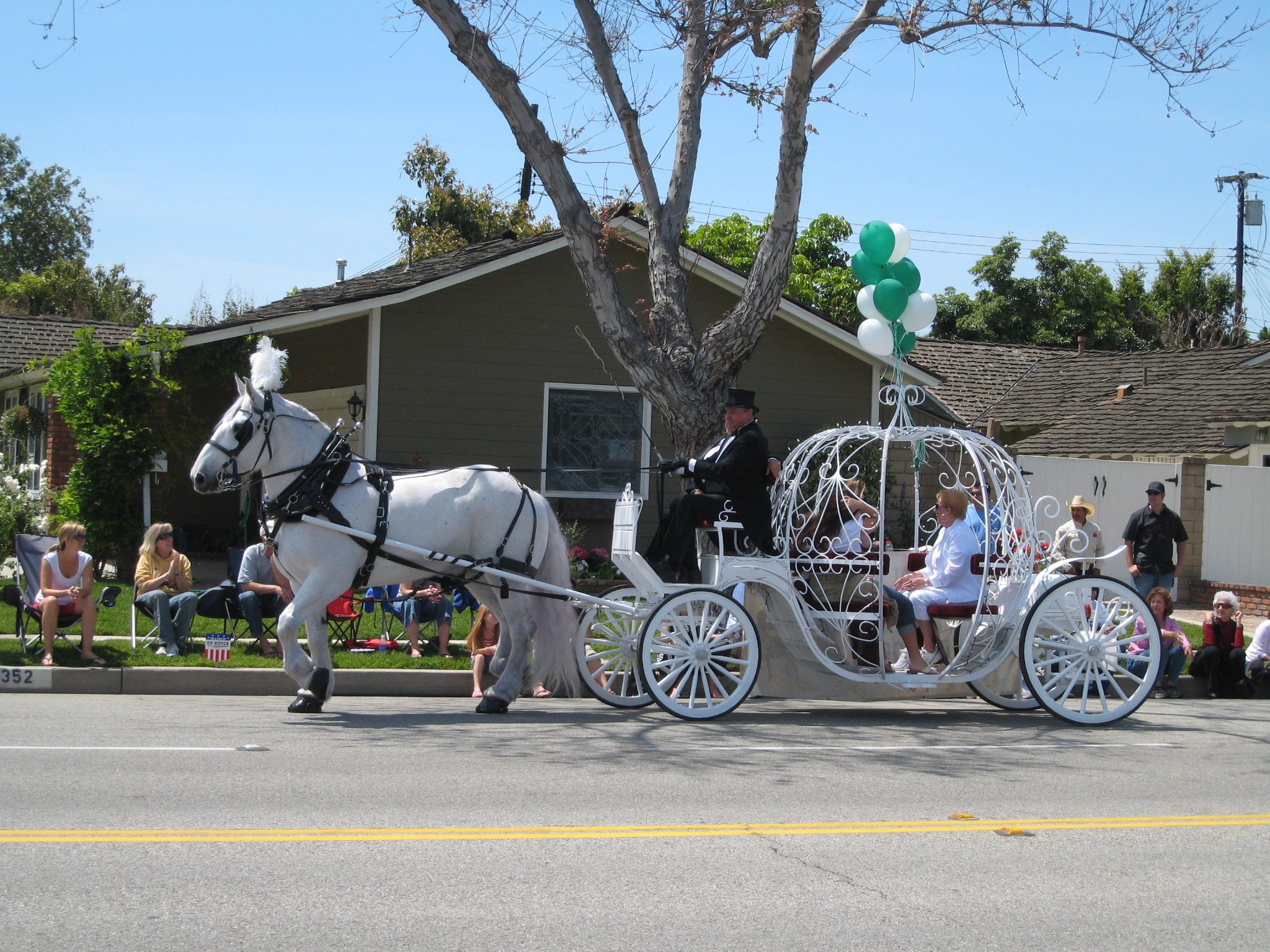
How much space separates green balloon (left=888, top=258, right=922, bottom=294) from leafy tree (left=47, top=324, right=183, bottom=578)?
31.3 feet

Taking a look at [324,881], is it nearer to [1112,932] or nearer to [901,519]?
[1112,932]

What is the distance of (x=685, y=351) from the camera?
1158 cm

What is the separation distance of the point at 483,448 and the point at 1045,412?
1330 centimetres

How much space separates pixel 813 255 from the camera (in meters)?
32.5

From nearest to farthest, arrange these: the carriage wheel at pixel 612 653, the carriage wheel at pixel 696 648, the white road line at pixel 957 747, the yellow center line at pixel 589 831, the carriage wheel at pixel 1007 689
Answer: the yellow center line at pixel 589 831 → the white road line at pixel 957 747 → the carriage wheel at pixel 696 648 → the carriage wheel at pixel 612 653 → the carriage wheel at pixel 1007 689

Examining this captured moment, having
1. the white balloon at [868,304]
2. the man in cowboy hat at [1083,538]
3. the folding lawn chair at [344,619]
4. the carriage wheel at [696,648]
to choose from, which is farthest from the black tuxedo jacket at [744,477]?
the folding lawn chair at [344,619]

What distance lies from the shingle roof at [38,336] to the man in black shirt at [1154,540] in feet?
55.8

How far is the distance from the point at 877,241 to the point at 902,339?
34.0 inches

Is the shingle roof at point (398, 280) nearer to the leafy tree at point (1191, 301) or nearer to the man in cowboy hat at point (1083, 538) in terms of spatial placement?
the man in cowboy hat at point (1083, 538)

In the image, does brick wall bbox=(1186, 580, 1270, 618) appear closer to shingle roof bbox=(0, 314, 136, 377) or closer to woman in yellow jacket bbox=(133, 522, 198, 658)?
Answer: woman in yellow jacket bbox=(133, 522, 198, 658)

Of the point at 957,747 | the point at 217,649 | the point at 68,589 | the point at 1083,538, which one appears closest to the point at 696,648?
the point at 957,747

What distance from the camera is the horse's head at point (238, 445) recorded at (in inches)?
334

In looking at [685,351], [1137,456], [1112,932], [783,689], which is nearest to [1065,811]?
[1112,932]

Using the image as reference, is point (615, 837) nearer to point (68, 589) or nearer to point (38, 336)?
point (68, 589)
